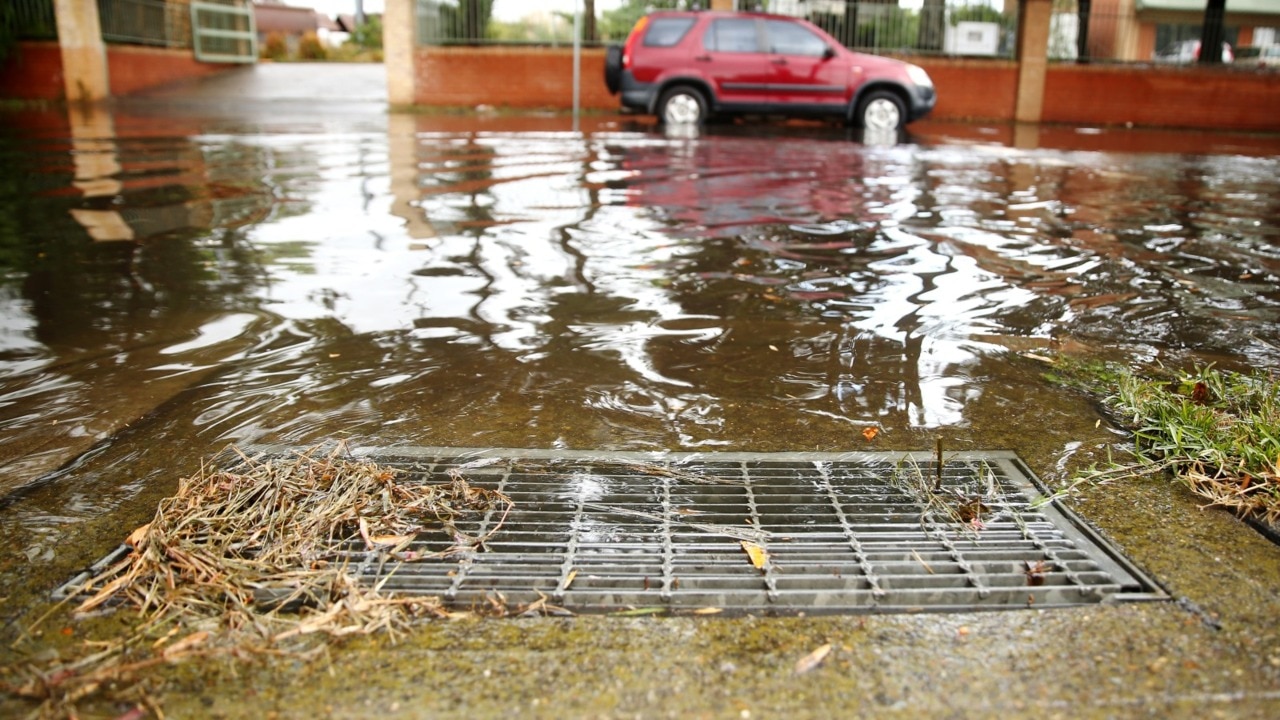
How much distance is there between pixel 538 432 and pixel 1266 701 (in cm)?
228

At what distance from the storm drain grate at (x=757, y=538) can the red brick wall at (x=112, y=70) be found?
2227 centimetres

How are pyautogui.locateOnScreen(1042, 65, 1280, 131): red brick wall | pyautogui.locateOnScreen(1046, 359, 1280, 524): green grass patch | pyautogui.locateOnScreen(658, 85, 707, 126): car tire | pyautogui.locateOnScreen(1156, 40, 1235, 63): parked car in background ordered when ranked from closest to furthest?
pyautogui.locateOnScreen(1046, 359, 1280, 524): green grass patch, pyautogui.locateOnScreen(658, 85, 707, 126): car tire, pyautogui.locateOnScreen(1042, 65, 1280, 131): red brick wall, pyautogui.locateOnScreen(1156, 40, 1235, 63): parked car in background

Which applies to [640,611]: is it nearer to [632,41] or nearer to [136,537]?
[136,537]

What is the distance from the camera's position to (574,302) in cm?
534

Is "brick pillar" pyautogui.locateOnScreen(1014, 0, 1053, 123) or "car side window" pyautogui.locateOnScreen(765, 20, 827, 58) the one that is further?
"brick pillar" pyautogui.locateOnScreen(1014, 0, 1053, 123)

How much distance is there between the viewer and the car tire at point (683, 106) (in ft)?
53.3

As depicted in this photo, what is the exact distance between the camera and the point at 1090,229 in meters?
7.72

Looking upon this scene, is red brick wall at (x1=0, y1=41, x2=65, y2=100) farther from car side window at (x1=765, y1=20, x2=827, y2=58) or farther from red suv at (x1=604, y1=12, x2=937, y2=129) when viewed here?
car side window at (x1=765, y1=20, x2=827, y2=58)

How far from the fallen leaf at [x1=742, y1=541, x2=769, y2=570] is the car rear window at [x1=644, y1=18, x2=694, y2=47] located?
47.6 feet

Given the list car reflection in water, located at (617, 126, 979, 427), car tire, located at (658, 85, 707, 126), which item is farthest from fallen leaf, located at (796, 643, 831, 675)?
car tire, located at (658, 85, 707, 126)

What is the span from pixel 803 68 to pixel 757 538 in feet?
48.1

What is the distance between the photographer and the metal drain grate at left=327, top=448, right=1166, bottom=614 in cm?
241

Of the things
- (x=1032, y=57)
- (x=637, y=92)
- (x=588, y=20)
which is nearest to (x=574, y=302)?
(x=637, y=92)

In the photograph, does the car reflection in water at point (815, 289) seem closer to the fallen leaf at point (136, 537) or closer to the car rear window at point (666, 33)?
the fallen leaf at point (136, 537)
